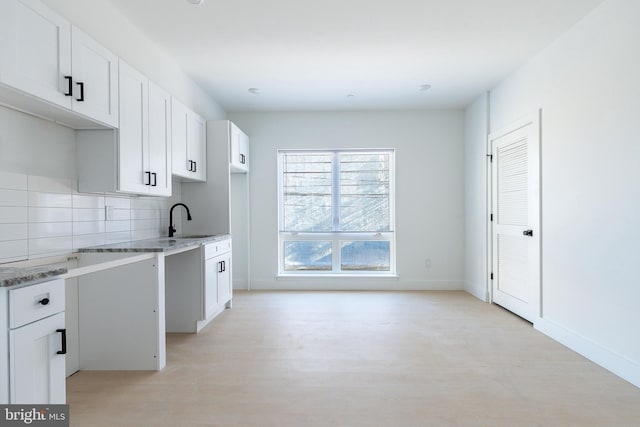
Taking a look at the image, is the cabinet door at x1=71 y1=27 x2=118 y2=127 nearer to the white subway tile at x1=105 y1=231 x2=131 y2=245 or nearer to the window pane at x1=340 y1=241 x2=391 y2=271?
the white subway tile at x1=105 y1=231 x2=131 y2=245

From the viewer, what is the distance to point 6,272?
1444 millimetres

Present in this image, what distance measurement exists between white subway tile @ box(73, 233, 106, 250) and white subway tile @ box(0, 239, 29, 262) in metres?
0.39

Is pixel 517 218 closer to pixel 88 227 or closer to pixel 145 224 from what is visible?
pixel 145 224

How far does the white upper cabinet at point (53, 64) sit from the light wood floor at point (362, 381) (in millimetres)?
1773

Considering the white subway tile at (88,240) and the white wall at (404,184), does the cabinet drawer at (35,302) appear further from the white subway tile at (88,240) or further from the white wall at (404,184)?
the white wall at (404,184)

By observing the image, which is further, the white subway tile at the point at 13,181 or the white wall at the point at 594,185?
the white wall at the point at 594,185

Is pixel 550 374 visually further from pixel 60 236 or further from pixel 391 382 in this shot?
pixel 60 236

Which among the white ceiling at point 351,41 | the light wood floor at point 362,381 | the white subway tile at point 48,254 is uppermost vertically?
the white ceiling at point 351,41

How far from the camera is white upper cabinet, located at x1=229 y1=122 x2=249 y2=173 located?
171 inches

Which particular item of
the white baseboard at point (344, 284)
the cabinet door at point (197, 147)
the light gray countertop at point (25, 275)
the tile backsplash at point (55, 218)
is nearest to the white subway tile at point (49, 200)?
the tile backsplash at point (55, 218)

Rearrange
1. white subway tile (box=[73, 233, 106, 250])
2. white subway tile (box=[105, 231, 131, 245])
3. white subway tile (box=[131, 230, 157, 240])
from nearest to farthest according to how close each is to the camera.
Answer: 1. white subway tile (box=[73, 233, 106, 250])
2. white subway tile (box=[105, 231, 131, 245])
3. white subway tile (box=[131, 230, 157, 240])

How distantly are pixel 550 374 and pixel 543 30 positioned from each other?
9.00 ft

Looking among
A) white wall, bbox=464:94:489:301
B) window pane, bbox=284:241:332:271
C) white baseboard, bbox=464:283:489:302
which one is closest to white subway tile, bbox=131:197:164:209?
window pane, bbox=284:241:332:271

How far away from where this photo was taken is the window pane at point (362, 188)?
5.36 metres
